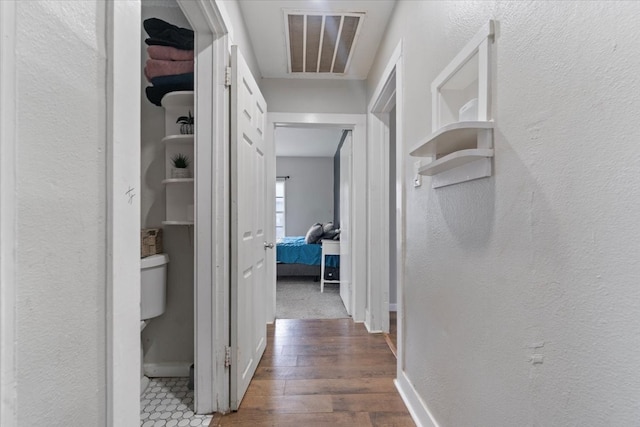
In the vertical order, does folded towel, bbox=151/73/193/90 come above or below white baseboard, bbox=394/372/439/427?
above

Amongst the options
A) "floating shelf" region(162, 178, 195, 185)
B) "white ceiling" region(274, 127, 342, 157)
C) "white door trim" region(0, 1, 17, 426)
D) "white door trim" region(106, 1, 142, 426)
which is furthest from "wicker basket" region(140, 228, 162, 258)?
"white ceiling" region(274, 127, 342, 157)

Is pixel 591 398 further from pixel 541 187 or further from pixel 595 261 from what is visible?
pixel 541 187

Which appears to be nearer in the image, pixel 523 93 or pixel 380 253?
pixel 523 93

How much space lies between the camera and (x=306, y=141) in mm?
6125

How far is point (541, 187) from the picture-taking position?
0.80 metres

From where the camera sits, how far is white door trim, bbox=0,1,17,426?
18.1 inches

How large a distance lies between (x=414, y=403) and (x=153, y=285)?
5.17 ft

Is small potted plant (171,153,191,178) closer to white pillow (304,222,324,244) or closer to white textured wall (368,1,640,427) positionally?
white textured wall (368,1,640,427)

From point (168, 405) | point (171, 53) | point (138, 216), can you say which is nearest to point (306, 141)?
point (171, 53)

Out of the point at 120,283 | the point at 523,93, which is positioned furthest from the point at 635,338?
the point at 120,283

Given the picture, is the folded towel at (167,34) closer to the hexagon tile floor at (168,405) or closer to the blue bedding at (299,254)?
the hexagon tile floor at (168,405)

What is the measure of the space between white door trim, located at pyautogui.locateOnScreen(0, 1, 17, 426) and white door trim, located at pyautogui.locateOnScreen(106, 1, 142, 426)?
197mm

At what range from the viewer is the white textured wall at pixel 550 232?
0.61 meters

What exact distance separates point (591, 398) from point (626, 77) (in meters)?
0.62
